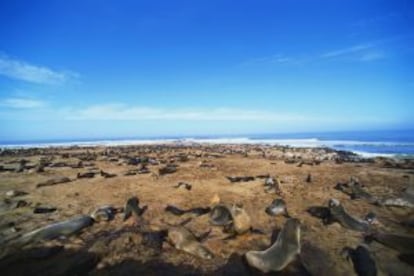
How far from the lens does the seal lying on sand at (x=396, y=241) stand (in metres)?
4.53

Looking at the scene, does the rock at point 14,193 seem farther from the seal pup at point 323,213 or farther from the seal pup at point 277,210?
the seal pup at point 323,213

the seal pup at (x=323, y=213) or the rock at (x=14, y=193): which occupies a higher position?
the rock at (x=14, y=193)

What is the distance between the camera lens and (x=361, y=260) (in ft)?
13.6

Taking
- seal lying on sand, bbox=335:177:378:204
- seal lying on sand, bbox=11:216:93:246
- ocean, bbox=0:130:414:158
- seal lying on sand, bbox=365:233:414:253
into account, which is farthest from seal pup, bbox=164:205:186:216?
ocean, bbox=0:130:414:158

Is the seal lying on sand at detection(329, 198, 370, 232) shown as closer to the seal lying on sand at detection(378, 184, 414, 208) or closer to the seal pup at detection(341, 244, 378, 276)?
the seal pup at detection(341, 244, 378, 276)

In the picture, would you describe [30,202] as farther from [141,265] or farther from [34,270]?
[141,265]

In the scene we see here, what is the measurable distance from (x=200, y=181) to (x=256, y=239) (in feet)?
18.1

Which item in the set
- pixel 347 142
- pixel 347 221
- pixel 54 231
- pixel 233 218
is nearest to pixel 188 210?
pixel 233 218

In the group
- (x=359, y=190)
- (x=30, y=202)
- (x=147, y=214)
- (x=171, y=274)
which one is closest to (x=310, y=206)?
(x=359, y=190)

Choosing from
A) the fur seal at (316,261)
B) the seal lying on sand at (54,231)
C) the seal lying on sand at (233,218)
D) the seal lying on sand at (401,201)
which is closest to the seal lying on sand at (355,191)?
the seal lying on sand at (401,201)

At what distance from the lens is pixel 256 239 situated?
200 inches

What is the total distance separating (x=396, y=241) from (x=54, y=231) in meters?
6.17

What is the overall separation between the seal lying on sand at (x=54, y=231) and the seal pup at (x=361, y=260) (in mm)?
4916

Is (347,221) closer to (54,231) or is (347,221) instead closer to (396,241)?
(396,241)
